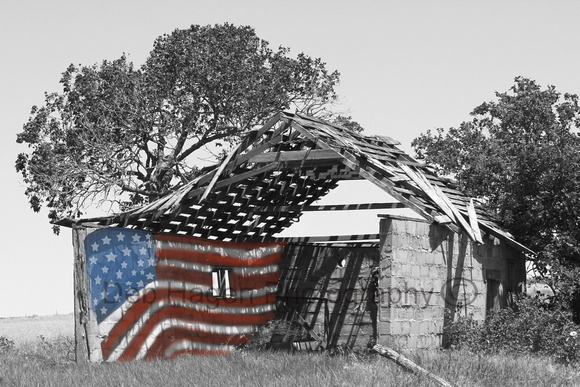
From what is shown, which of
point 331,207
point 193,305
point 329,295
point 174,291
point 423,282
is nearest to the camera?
point 423,282

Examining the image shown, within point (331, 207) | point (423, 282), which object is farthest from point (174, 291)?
point (423, 282)

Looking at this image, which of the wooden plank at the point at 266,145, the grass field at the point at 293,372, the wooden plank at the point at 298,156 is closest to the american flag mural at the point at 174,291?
the grass field at the point at 293,372

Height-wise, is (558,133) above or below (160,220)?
above

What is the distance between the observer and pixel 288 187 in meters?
19.0

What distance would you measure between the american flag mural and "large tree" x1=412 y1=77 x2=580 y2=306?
5.76m

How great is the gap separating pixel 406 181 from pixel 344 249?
8.72 feet

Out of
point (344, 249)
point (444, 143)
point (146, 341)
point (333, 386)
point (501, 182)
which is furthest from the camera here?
point (444, 143)

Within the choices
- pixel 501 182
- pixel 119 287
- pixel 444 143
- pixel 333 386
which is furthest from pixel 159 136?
pixel 333 386

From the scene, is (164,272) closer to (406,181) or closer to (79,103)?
(406,181)

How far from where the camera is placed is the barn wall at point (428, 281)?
14.6 meters

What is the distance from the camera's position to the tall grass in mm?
A: 10789

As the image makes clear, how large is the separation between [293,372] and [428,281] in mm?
4810

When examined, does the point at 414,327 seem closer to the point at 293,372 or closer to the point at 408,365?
the point at 293,372

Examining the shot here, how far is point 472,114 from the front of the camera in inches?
1088
